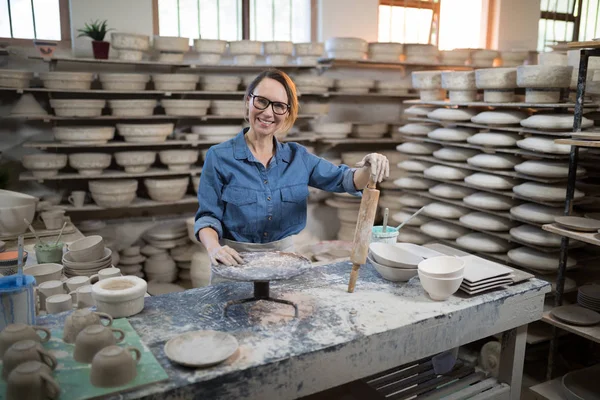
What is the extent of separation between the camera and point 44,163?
175 inches

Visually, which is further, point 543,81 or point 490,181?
point 490,181

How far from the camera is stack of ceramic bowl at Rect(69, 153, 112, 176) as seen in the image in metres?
4.55

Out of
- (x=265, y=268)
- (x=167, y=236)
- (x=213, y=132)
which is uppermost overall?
(x=213, y=132)

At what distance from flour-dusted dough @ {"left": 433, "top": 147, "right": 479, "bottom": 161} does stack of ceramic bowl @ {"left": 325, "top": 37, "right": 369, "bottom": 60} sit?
1677mm

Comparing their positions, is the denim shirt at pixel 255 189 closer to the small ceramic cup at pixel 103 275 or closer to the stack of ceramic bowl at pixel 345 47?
the small ceramic cup at pixel 103 275

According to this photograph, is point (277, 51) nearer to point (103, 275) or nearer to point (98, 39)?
point (98, 39)

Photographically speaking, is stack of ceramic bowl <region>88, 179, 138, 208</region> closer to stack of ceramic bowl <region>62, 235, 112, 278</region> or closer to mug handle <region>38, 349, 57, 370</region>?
stack of ceramic bowl <region>62, 235, 112, 278</region>

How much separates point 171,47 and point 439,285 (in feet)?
12.2

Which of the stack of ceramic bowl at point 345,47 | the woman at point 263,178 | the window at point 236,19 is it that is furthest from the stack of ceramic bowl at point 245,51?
the woman at point 263,178

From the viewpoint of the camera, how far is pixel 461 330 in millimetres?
1997

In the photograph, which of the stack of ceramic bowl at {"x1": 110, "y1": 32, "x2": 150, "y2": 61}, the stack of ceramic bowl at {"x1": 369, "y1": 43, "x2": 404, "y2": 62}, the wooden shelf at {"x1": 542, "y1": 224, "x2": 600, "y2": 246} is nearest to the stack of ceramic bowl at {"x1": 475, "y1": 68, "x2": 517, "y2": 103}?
the wooden shelf at {"x1": 542, "y1": 224, "x2": 600, "y2": 246}

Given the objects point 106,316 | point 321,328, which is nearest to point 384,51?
point 321,328

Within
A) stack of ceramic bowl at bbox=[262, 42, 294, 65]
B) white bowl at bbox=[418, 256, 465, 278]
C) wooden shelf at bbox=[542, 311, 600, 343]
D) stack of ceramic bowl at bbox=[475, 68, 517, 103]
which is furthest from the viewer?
stack of ceramic bowl at bbox=[262, 42, 294, 65]

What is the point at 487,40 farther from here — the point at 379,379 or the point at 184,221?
the point at 379,379
